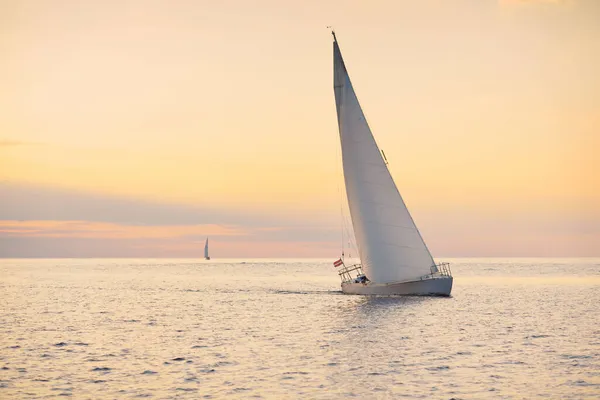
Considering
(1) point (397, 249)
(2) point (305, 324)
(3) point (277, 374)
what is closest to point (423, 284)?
(1) point (397, 249)

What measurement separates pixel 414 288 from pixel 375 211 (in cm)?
821

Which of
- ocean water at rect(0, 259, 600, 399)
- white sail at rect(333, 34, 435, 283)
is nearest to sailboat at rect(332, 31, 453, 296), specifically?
white sail at rect(333, 34, 435, 283)

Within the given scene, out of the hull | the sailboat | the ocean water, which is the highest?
the sailboat

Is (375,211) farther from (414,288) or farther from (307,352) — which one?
(307,352)

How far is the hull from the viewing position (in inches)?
2741

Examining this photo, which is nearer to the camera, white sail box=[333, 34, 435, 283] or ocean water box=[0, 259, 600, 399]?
ocean water box=[0, 259, 600, 399]

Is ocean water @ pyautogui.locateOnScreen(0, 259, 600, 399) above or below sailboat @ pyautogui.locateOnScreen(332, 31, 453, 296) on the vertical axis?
below

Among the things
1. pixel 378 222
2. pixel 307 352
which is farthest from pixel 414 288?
pixel 307 352

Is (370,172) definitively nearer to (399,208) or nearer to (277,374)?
(399,208)

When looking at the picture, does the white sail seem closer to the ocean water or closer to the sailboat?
the sailboat

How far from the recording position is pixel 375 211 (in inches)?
2805

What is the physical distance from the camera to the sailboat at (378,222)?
7038 cm

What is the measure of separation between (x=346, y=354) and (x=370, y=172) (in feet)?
111

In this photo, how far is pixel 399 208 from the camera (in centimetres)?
7162
